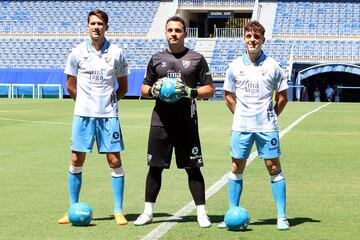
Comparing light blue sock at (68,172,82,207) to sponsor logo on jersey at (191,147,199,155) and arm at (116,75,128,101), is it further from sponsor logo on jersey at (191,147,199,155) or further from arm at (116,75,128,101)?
sponsor logo on jersey at (191,147,199,155)

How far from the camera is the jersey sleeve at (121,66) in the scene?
7438mm

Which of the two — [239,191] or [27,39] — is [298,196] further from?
[27,39]

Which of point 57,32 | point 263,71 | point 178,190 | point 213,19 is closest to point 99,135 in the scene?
point 263,71

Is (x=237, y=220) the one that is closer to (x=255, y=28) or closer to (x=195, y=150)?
(x=195, y=150)

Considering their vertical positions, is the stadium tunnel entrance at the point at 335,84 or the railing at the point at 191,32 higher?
the railing at the point at 191,32

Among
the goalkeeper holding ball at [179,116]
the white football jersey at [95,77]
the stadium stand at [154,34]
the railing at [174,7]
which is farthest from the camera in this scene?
the railing at [174,7]

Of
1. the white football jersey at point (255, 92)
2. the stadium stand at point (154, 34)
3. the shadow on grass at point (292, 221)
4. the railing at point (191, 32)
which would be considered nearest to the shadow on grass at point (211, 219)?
the shadow on grass at point (292, 221)


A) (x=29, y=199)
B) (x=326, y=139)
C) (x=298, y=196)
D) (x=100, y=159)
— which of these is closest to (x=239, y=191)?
(x=298, y=196)

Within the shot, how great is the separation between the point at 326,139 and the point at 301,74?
27.4m

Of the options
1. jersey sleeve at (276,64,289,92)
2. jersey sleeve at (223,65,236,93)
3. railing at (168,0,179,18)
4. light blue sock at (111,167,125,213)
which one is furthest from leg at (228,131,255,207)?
railing at (168,0,179,18)

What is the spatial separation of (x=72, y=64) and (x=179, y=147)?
4.42 ft

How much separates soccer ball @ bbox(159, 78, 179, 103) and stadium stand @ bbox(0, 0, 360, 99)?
126ft

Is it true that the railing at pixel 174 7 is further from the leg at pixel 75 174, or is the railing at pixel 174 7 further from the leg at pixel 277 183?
the leg at pixel 277 183

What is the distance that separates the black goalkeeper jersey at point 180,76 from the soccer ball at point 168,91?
0.27 m
